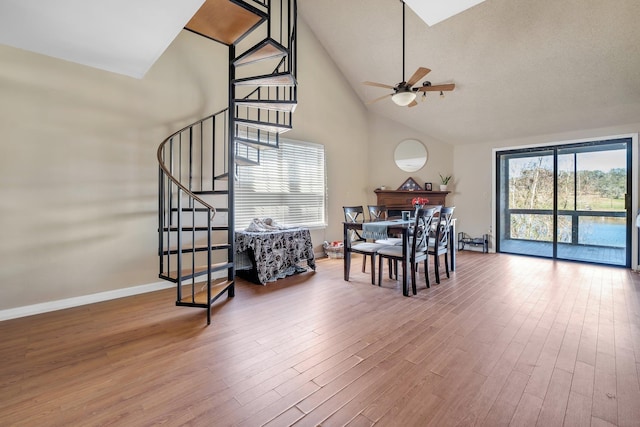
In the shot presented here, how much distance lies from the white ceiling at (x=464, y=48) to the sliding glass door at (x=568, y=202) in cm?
48

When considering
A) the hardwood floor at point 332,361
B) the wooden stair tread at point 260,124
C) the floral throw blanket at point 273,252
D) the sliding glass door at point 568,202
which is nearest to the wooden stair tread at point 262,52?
the wooden stair tread at point 260,124

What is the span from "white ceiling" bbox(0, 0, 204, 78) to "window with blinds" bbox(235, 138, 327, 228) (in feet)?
6.43

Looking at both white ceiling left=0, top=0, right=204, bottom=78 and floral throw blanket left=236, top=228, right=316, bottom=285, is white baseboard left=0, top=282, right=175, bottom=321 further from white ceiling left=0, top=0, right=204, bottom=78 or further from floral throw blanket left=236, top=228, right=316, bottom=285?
white ceiling left=0, top=0, right=204, bottom=78

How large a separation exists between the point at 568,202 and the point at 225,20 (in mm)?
6117

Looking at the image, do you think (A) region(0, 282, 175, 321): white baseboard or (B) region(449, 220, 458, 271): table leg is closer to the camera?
(A) region(0, 282, 175, 321): white baseboard

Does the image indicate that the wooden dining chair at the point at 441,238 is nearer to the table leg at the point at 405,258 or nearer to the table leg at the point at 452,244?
the table leg at the point at 452,244

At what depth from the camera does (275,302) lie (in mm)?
3066

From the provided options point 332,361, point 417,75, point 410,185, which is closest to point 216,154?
point 417,75

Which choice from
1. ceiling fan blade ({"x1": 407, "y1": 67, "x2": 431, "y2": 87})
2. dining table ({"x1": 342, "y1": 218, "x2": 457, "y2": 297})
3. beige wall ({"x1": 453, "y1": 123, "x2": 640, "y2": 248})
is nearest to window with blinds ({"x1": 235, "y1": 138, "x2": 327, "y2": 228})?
dining table ({"x1": 342, "y1": 218, "x2": 457, "y2": 297})

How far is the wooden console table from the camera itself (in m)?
6.08

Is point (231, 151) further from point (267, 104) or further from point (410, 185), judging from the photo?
point (410, 185)

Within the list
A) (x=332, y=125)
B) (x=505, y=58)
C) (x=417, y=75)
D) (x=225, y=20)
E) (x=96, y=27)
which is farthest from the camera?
(x=332, y=125)

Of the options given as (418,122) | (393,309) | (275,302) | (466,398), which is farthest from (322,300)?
(418,122)

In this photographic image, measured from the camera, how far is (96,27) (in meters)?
2.45
